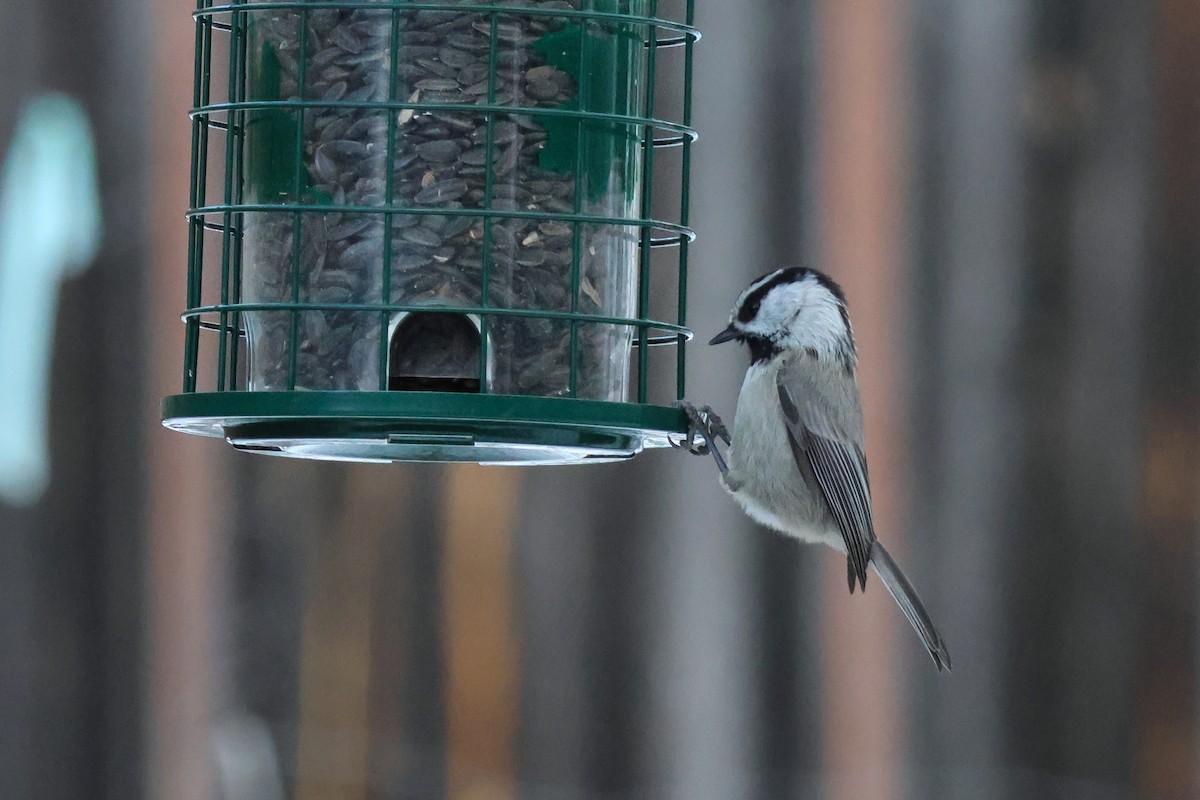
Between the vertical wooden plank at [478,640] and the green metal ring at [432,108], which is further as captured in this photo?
the vertical wooden plank at [478,640]

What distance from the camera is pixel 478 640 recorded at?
483cm

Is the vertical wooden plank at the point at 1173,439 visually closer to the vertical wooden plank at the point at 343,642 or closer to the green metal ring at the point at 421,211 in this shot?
the green metal ring at the point at 421,211

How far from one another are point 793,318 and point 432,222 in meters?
1.35

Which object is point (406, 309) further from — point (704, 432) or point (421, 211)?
point (704, 432)

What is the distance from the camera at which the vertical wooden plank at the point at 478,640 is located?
4.79m

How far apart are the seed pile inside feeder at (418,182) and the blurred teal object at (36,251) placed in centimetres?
80

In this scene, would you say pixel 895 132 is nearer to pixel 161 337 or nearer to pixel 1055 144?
pixel 1055 144

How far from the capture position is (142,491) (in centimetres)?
479

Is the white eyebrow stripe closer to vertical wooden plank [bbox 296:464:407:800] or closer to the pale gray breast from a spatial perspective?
the pale gray breast

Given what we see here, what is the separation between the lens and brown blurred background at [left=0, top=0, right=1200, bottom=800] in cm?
474

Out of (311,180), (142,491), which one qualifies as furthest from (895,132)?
(142,491)

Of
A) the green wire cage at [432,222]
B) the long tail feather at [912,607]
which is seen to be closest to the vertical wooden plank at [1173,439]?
the long tail feather at [912,607]

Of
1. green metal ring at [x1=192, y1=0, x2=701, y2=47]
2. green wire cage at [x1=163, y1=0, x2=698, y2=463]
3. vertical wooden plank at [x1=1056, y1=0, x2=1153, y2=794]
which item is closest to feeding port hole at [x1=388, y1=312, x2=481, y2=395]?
green wire cage at [x1=163, y1=0, x2=698, y2=463]

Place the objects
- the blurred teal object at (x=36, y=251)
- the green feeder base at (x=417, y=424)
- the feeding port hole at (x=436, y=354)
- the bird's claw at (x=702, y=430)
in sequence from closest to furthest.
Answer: the green feeder base at (x=417, y=424)
the feeding port hole at (x=436, y=354)
the bird's claw at (x=702, y=430)
the blurred teal object at (x=36, y=251)
